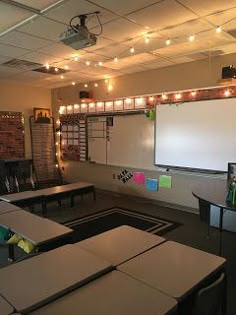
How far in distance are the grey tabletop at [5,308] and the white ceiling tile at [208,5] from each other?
271cm

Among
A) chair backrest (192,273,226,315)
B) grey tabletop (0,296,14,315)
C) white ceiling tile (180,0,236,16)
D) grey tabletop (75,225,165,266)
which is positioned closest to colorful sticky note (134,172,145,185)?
grey tabletop (75,225,165,266)

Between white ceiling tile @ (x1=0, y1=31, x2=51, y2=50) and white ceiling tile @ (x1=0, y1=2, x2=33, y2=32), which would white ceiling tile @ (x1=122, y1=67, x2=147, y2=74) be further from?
white ceiling tile @ (x1=0, y1=2, x2=33, y2=32)

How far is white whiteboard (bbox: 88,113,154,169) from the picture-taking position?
521cm

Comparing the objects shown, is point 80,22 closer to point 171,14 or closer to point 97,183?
point 171,14

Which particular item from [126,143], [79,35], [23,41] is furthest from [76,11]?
[126,143]

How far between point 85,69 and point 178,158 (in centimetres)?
244

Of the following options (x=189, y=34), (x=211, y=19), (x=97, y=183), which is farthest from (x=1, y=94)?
(x=211, y=19)

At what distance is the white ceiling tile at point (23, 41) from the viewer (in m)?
3.26

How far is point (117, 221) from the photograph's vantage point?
4324 millimetres

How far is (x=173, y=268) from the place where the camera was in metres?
1.64

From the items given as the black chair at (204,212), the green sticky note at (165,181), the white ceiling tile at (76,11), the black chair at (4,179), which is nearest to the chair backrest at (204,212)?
the black chair at (204,212)

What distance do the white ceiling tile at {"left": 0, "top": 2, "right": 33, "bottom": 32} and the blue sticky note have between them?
3540 mm

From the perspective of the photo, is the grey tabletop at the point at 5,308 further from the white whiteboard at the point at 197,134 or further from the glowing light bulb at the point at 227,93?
the glowing light bulb at the point at 227,93

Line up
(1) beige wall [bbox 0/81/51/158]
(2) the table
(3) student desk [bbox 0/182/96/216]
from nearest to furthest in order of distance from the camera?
(2) the table
(3) student desk [bbox 0/182/96/216]
(1) beige wall [bbox 0/81/51/158]
